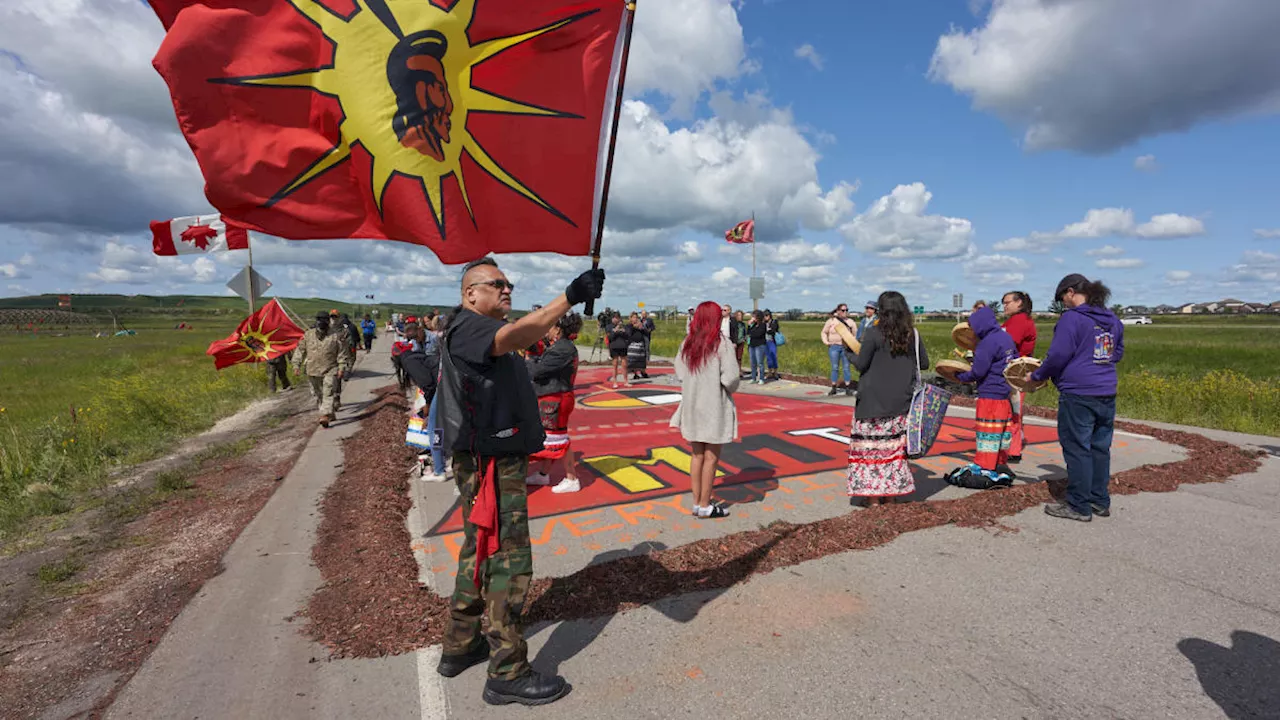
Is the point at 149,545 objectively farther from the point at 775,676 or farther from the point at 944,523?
the point at 944,523

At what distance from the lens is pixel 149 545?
5.07 m

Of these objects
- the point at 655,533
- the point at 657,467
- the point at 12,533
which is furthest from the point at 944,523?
the point at 12,533

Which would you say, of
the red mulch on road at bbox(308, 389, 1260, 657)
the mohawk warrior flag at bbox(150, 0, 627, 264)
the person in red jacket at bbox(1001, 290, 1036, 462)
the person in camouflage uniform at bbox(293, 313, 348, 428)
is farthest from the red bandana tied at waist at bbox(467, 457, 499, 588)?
the person in camouflage uniform at bbox(293, 313, 348, 428)

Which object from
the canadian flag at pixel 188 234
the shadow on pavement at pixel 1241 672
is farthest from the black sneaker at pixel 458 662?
the canadian flag at pixel 188 234

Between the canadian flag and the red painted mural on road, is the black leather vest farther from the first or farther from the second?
the canadian flag

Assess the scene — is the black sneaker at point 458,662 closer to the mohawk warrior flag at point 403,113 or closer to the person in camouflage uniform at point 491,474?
the person in camouflage uniform at point 491,474

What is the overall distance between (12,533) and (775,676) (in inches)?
290

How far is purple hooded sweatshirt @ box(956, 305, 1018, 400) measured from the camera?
582 cm

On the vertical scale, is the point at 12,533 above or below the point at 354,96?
below

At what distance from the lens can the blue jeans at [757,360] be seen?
15.5 m

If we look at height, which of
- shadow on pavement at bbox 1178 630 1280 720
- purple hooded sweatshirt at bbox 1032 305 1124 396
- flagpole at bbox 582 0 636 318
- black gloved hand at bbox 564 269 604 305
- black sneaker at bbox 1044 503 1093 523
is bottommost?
shadow on pavement at bbox 1178 630 1280 720

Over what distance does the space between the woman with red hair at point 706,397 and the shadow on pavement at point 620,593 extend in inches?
40.6

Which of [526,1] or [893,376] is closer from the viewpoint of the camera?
[526,1]

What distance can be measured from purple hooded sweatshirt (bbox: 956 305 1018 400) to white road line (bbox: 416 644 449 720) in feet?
17.6
